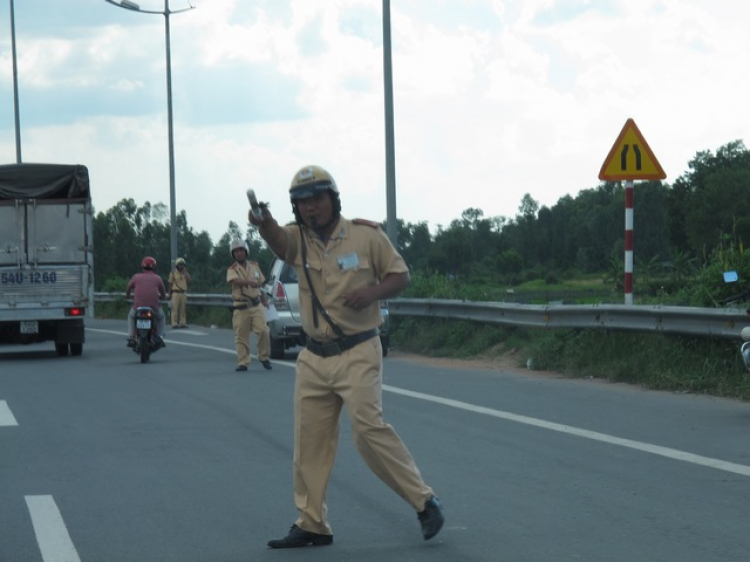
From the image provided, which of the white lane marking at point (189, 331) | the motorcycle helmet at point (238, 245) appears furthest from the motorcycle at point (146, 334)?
the white lane marking at point (189, 331)

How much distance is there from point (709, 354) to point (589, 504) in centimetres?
723

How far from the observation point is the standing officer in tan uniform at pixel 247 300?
1912 cm

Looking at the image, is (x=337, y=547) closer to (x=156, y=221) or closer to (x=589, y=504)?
(x=589, y=504)

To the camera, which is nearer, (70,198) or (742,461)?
(742,461)

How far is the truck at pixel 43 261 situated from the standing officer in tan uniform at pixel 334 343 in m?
16.8

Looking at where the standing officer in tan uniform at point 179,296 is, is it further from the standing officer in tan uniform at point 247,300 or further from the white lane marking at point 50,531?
the white lane marking at point 50,531

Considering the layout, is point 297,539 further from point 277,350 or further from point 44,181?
point 44,181

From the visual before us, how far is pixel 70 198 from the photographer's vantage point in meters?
24.3

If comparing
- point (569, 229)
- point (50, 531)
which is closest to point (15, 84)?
point (50, 531)

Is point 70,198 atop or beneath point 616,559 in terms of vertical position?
atop

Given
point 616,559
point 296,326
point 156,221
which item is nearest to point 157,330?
point 296,326

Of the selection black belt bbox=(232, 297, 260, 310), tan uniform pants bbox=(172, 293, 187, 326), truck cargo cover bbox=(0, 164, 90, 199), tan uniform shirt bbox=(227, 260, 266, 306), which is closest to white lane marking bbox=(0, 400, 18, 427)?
tan uniform shirt bbox=(227, 260, 266, 306)

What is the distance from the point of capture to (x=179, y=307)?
3531 centimetres

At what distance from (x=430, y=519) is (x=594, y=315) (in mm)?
10583
